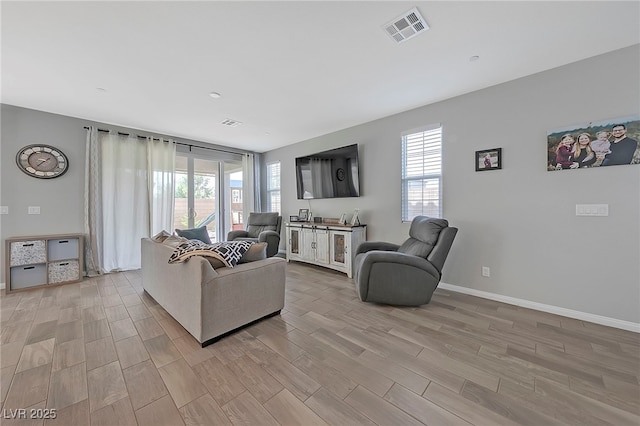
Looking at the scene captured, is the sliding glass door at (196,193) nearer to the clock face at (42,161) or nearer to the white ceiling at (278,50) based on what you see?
the clock face at (42,161)

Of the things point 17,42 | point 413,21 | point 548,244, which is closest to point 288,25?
point 413,21

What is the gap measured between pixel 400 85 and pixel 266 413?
3.29 m

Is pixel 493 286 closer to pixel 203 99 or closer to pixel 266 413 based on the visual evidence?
pixel 266 413

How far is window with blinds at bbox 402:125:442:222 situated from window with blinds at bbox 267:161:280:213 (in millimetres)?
3321

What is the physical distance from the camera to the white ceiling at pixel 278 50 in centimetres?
178

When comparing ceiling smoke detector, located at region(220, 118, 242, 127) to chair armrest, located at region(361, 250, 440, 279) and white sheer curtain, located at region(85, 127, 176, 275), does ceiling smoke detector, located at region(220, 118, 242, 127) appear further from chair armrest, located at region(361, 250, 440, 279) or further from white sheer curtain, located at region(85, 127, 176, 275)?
chair armrest, located at region(361, 250, 440, 279)

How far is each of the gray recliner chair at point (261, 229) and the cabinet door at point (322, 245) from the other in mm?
991

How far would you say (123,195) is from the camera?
13.9 ft

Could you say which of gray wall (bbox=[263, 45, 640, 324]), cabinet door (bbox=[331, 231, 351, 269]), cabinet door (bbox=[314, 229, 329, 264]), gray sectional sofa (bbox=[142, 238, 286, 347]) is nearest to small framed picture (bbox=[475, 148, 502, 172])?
gray wall (bbox=[263, 45, 640, 324])

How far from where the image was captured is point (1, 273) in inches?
135

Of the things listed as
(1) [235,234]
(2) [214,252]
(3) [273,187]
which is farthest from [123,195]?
(2) [214,252]

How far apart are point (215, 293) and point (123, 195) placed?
3.53 meters

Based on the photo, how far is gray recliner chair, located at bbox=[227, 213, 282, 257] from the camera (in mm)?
4953

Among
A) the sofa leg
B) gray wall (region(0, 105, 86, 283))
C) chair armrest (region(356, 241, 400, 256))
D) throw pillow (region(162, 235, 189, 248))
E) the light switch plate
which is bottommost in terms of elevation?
the sofa leg
